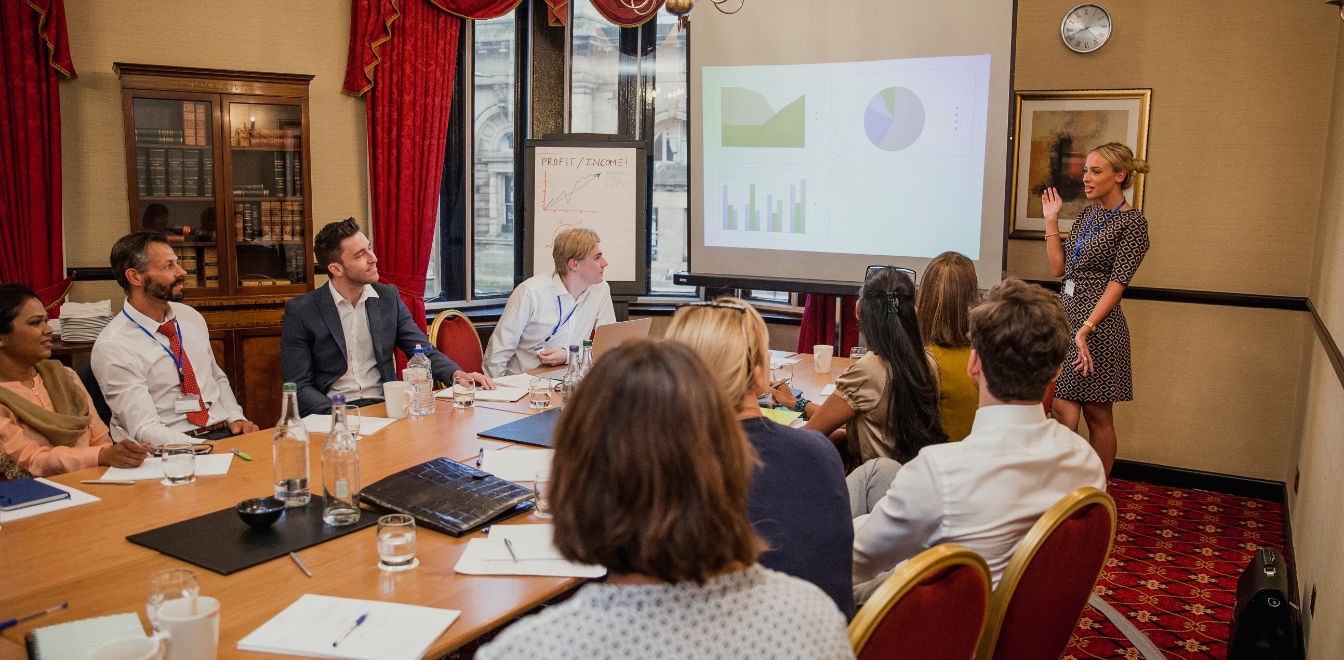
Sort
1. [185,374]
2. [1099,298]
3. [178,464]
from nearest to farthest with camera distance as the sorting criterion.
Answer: [178,464] → [185,374] → [1099,298]

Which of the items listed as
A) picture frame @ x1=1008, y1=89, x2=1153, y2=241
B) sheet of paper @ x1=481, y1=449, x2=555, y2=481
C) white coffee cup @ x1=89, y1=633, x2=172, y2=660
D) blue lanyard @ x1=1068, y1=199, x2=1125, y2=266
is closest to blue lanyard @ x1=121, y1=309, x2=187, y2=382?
sheet of paper @ x1=481, y1=449, x2=555, y2=481

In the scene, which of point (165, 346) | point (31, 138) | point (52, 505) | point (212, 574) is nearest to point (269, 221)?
point (31, 138)

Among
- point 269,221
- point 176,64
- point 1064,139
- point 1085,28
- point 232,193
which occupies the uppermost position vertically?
point 1085,28

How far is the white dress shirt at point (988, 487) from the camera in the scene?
173cm

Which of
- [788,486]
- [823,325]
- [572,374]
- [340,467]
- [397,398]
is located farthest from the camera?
[823,325]

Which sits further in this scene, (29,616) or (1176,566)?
(1176,566)

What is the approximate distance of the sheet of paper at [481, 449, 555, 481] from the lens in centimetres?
230

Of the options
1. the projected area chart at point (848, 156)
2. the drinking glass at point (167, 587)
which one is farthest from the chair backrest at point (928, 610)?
the projected area chart at point (848, 156)

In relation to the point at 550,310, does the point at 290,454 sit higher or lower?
lower

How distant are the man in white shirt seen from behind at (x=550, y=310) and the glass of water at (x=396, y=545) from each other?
217 cm

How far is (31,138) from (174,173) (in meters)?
0.58

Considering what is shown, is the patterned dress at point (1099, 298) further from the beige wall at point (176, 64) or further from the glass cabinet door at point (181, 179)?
the glass cabinet door at point (181, 179)

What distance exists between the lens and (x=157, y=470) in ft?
7.44

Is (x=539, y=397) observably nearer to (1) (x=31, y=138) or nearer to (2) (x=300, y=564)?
(2) (x=300, y=564)
